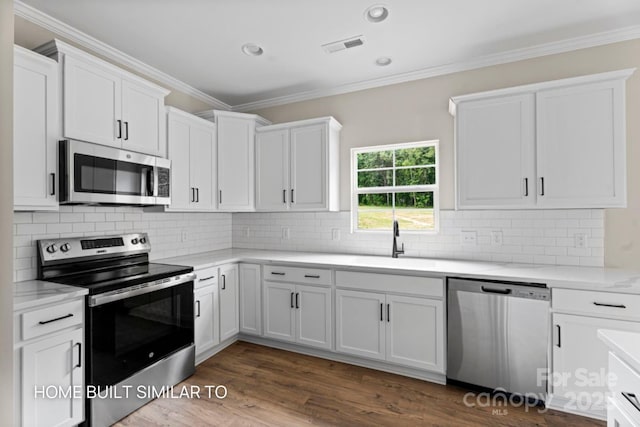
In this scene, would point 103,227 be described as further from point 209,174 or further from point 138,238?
point 209,174

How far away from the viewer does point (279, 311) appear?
3080 millimetres

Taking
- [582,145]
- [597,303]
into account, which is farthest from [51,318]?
[582,145]

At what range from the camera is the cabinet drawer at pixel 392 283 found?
248 cm

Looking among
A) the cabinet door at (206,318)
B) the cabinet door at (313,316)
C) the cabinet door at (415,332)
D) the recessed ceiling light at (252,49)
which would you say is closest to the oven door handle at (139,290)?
the cabinet door at (206,318)

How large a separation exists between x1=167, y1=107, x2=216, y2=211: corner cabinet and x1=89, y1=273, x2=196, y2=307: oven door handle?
73 centimetres

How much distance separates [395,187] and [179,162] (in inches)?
86.3

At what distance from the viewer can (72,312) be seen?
184 centimetres

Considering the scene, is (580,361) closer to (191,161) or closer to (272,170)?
(272,170)

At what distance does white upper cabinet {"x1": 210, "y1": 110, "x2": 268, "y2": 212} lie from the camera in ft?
11.3

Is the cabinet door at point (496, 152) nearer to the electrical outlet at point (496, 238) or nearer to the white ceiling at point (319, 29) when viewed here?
the electrical outlet at point (496, 238)

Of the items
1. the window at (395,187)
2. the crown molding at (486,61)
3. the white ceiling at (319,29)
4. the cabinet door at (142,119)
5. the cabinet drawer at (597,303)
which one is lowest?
the cabinet drawer at (597,303)

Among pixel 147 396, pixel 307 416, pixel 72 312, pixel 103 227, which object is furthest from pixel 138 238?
pixel 307 416

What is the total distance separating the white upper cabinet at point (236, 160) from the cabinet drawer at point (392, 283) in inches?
57.2

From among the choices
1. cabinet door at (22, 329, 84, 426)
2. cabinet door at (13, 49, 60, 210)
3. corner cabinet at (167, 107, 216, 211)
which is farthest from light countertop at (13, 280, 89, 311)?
corner cabinet at (167, 107, 216, 211)
